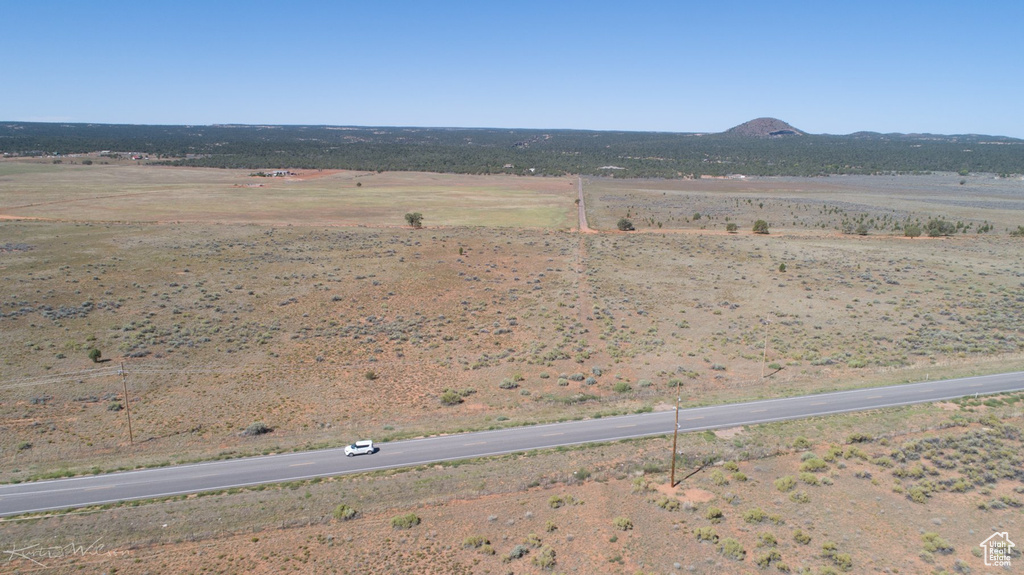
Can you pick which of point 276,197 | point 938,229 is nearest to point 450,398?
point 938,229

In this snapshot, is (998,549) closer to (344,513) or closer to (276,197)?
(344,513)

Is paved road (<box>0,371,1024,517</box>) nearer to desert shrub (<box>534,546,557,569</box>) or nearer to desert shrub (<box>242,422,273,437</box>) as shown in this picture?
desert shrub (<box>242,422,273,437</box>)

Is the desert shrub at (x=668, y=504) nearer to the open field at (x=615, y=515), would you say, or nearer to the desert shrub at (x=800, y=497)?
the open field at (x=615, y=515)

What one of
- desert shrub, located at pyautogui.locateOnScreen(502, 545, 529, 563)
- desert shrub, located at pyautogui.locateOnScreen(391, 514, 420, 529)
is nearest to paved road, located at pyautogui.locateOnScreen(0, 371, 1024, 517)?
desert shrub, located at pyautogui.locateOnScreen(391, 514, 420, 529)

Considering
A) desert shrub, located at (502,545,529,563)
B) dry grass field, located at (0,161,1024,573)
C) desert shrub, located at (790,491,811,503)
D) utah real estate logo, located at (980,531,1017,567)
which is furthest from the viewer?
desert shrub, located at (790,491,811,503)

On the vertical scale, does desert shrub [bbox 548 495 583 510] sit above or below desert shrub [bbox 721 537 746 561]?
below

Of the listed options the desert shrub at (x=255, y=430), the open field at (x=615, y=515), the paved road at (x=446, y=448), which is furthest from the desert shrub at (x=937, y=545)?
the desert shrub at (x=255, y=430)
